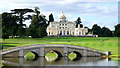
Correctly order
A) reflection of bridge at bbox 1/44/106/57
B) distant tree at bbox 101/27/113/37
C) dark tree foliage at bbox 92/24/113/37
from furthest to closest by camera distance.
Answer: dark tree foliage at bbox 92/24/113/37 < distant tree at bbox 101/27/113/37 < reflection of bridge at bbox 1/44/106/57

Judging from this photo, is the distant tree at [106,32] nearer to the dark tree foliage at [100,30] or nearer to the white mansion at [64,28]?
the dark tree foliage at [100,30]

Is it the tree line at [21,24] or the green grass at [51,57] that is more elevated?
the tree line at [21,24]

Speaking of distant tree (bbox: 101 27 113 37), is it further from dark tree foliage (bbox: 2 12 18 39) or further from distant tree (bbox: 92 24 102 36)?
dark tree foliage (bbox: 2 12 18 39)

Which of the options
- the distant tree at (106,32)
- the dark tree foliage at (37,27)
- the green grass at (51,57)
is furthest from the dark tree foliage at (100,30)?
the green grass at (51,57)

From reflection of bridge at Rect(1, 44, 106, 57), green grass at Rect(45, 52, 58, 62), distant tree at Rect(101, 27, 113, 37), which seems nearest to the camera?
green grass at Rect(45, 52, 58, 62)

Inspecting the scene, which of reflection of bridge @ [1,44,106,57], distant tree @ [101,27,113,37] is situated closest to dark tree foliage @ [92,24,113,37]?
distant tree @ [101,27,113,37]

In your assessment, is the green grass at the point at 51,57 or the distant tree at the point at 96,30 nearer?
the green grass at the point at 51,57

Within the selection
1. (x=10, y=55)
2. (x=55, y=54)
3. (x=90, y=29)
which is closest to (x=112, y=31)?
(x=90, y=29)

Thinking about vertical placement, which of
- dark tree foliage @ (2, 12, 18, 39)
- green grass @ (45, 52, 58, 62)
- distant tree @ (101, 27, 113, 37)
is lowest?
green grass @ (45, 52, 58, 62)

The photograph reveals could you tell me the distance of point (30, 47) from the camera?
44.3m

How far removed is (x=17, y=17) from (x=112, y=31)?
30517 millimetres

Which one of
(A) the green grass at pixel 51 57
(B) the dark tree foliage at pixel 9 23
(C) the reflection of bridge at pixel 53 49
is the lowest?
(A) the green grass at pixel 51 57

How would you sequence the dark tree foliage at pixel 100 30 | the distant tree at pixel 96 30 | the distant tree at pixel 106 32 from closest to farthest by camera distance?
the distant tree at pixel 106 32 < the dark tree foliage at pixel 100 30 < the distant tree at pixel 96 30

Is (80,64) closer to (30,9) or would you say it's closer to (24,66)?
Result: (24,66)
